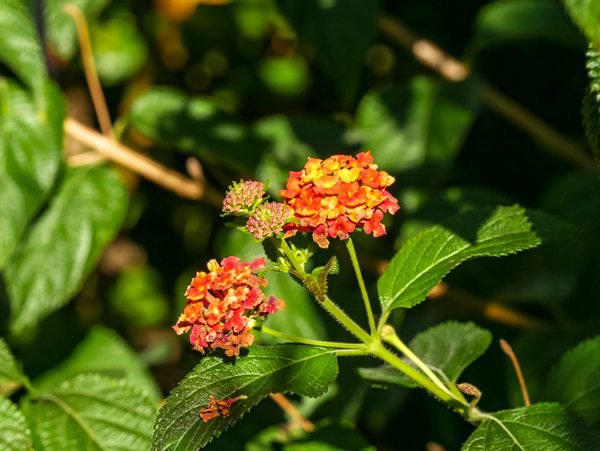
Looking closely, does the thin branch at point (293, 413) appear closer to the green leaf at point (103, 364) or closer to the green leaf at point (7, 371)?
the green leaf at point (103, 364)

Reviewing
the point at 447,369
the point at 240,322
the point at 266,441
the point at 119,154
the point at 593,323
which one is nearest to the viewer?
the point at 240,322

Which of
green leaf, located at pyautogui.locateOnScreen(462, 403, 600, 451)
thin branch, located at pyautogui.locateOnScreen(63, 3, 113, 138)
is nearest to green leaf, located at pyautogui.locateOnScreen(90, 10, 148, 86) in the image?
thin branch, located at pyautogui.locateOnScreen(63, 3, 113, 138)

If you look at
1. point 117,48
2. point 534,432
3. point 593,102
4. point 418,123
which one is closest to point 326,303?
point 534,432

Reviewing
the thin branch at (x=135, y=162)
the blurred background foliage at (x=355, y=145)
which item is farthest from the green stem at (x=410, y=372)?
the thin branch at (x=135, y=162)

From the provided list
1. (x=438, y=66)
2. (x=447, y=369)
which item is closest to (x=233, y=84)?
(x=438, y=66)

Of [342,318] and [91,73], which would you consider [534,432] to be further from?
[91,73]

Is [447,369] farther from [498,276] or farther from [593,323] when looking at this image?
[498,276]
